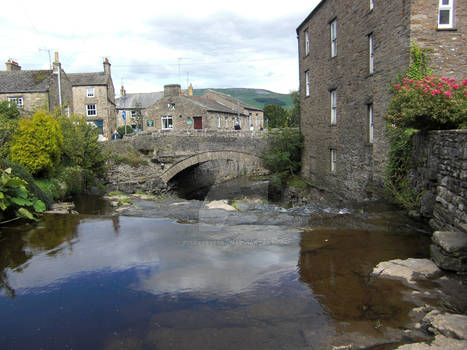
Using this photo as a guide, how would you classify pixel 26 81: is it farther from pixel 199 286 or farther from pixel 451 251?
pixel 451 251

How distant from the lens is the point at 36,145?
12297 mm

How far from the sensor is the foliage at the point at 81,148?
1639 centimetres

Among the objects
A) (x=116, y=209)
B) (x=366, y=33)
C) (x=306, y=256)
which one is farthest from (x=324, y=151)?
(x=306, y=256)

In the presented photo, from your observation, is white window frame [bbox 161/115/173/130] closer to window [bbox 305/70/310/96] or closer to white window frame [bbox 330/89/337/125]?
window [bbox 305/70/310/96]

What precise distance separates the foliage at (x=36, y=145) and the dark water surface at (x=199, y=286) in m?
4.12

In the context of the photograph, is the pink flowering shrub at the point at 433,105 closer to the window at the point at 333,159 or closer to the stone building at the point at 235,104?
the window at the point at 333,159

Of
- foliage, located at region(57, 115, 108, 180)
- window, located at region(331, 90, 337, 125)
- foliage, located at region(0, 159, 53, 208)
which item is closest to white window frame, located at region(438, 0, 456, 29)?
window, located at region(331, 90, 337, 125)

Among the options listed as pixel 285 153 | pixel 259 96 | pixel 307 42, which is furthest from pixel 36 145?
pixel 259 96

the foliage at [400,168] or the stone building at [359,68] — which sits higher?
the stone building at [359,68]

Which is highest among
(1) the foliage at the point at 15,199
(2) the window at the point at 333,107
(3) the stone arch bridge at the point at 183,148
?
(2) the window at the point at 333,107

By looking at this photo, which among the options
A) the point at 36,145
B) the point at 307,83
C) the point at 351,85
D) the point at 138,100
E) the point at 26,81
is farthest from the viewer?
the point at 138,100

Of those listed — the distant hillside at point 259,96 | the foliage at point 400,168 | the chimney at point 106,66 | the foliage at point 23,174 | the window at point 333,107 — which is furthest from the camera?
the distant hillside at point 259,96

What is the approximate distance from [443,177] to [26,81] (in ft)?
120

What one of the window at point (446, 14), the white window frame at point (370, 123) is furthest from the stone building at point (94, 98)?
the window at point (446, 14)
